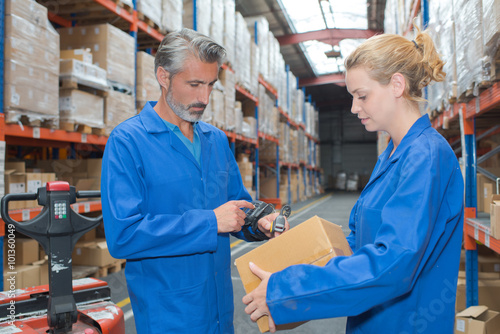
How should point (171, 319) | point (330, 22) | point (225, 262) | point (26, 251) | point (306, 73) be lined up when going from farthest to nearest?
1. point (306, 73)
2. point (330, 22)
3. point (26, 251)
4. point (225, 262)
5. point (171, 319)

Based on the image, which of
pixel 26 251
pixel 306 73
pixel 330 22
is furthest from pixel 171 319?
pixel 306 73

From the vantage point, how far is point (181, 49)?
179 centimetres

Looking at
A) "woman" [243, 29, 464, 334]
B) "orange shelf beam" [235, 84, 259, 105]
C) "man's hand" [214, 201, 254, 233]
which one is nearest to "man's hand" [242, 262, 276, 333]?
"woman" [243, 29, 464, 334]

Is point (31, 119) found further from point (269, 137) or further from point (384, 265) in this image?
point (269, 137)

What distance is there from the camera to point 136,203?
1505mm

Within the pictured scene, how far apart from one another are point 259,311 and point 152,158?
2.73 ft

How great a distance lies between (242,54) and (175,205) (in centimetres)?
750

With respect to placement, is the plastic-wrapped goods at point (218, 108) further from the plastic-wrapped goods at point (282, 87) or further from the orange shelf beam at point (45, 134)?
the plastic-wrapped goods at point (282, 87)

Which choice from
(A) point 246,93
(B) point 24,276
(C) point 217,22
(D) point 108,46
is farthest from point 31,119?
(A) point 246,93

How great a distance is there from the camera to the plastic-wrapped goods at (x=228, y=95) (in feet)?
25.5

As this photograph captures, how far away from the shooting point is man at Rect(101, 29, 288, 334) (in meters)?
1.51

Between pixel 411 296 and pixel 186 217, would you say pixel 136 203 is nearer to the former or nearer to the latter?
pixel 186 217

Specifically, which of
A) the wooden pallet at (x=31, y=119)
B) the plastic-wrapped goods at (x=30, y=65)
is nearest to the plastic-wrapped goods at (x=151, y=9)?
the plastic-wrapped goods at (x=30, y=65)

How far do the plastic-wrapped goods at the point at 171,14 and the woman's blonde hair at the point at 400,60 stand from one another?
190 inches
